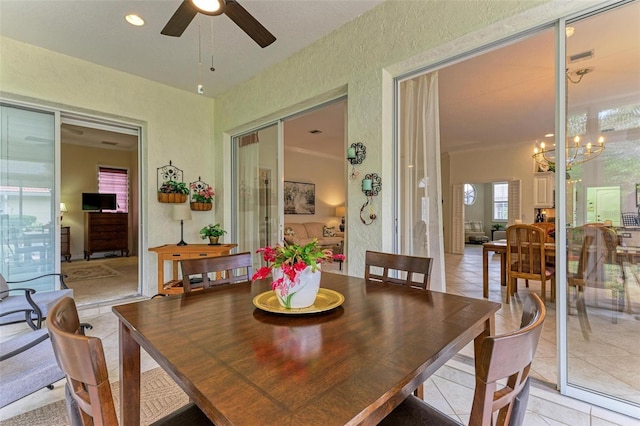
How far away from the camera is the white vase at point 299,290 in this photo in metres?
1.22

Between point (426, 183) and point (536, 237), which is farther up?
point (426, 183)

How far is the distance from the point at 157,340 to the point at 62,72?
3833 millimetres

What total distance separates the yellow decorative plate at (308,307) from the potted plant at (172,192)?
3.10 m

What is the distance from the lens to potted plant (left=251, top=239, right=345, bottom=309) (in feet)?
3.97

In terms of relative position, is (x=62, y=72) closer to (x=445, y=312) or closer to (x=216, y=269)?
(x=216, y=269)

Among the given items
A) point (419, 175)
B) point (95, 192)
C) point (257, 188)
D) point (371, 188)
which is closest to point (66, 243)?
point (95, 192)

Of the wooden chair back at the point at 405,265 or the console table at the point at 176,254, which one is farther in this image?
the console table at the point at 176,254

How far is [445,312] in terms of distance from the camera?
1216mm

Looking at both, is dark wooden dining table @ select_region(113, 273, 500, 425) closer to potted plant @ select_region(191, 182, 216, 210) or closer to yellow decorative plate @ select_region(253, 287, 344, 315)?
yellow decorative plate @ select_region(253, 287, 344, 315)

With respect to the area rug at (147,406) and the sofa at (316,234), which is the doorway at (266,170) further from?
the area rug at (147,406)

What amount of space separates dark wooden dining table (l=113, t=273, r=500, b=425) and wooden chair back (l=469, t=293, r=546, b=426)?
0.53 ft

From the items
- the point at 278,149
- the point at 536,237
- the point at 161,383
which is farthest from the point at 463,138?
the point at 161,383

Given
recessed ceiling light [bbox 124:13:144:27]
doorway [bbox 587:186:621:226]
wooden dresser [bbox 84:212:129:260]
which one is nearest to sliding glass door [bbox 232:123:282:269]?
recessed ceiling light [bbox 124:13:144:27]

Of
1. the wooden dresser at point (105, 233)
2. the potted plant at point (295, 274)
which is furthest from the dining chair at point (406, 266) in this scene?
the wooden dresser at point (105, 233)
